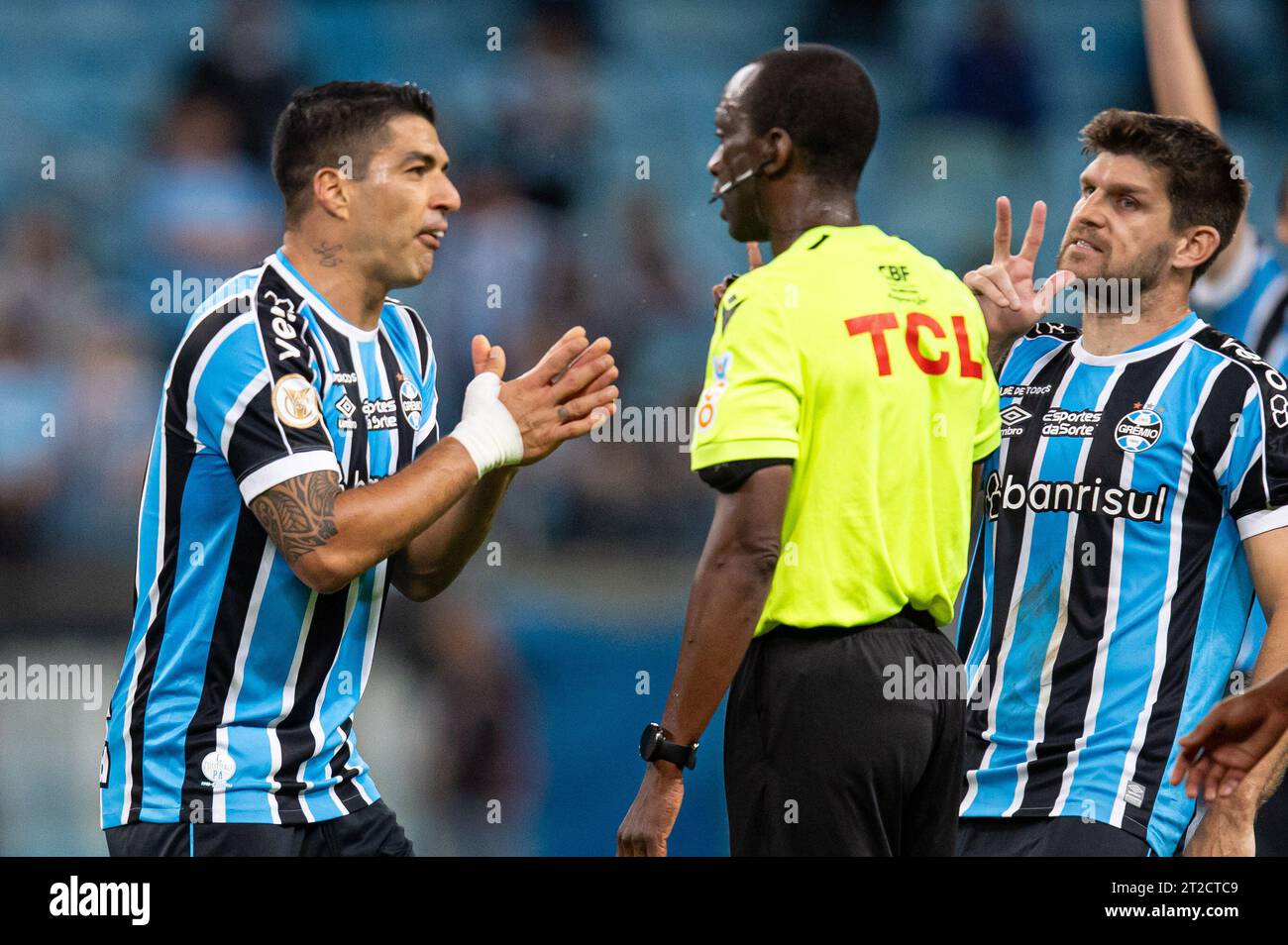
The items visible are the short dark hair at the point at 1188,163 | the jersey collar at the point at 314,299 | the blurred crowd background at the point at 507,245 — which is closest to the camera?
the jersey collar at the point at 314,299

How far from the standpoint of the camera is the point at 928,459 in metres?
3.35

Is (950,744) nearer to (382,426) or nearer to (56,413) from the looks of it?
(382,426)

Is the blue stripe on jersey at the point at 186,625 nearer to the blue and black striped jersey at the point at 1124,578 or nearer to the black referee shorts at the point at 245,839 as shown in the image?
the black referee shorts at the point at 245,839

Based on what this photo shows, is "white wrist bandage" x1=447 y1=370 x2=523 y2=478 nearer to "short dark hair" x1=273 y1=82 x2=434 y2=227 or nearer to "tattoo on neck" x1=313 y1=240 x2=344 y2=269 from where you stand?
"tattoo on neck" x1=313 y1=240 x2=344 y2=269

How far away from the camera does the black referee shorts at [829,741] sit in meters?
3.24

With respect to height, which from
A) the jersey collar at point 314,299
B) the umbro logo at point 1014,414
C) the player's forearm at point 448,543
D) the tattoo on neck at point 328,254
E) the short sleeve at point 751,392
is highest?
the tattoo on neck at point 328,254

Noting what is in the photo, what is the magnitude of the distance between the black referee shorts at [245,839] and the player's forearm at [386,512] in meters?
0.53

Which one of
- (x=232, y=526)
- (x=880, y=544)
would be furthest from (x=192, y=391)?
(x=880, y=544)

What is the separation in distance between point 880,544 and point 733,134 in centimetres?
94

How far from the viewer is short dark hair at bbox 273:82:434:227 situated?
12.3 ft

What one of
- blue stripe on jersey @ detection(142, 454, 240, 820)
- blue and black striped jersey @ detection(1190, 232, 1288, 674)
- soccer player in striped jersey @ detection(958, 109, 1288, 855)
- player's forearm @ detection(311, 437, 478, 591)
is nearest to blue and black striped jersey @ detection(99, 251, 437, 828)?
blue stripe on jersey @ detection(142, 454, 240, 820)

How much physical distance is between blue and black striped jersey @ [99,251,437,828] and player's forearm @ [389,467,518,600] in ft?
1.21

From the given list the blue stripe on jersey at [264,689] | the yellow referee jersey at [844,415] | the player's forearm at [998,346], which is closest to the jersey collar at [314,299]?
the blue stripe on jersey at [264,689]

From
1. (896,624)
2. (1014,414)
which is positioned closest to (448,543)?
Answer: (896,624)
